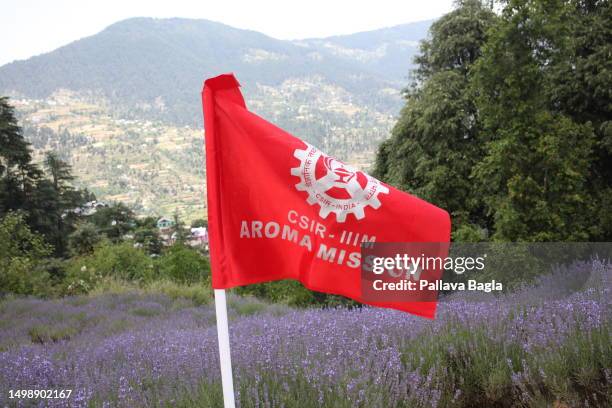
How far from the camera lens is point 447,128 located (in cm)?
1883

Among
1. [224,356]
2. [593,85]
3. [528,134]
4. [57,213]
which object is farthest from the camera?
[57,213]

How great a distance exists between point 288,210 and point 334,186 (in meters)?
0.22

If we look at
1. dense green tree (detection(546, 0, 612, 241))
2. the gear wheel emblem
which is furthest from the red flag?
dense green tree (detection(546, 0, 612, 241))

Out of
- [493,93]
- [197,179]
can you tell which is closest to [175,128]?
[197,179]

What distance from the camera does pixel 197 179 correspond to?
138 m

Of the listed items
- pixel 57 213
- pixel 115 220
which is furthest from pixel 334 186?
pixel 115 220

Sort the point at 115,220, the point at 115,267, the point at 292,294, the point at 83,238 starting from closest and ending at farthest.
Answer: the point at 292,294 < the point at 115,267 < the point at 83,238 < the point at 115,220

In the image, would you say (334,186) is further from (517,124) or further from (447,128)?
(447,128)

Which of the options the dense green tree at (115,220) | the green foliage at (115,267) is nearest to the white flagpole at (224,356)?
the green foliage at (115,267)

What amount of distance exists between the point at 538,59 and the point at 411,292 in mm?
10277

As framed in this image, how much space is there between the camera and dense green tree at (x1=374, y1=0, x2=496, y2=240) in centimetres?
1859

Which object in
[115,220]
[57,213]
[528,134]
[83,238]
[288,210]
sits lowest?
[115,220]

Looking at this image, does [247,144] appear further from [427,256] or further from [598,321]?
[598,321]

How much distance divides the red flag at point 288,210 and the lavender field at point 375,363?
56cm
